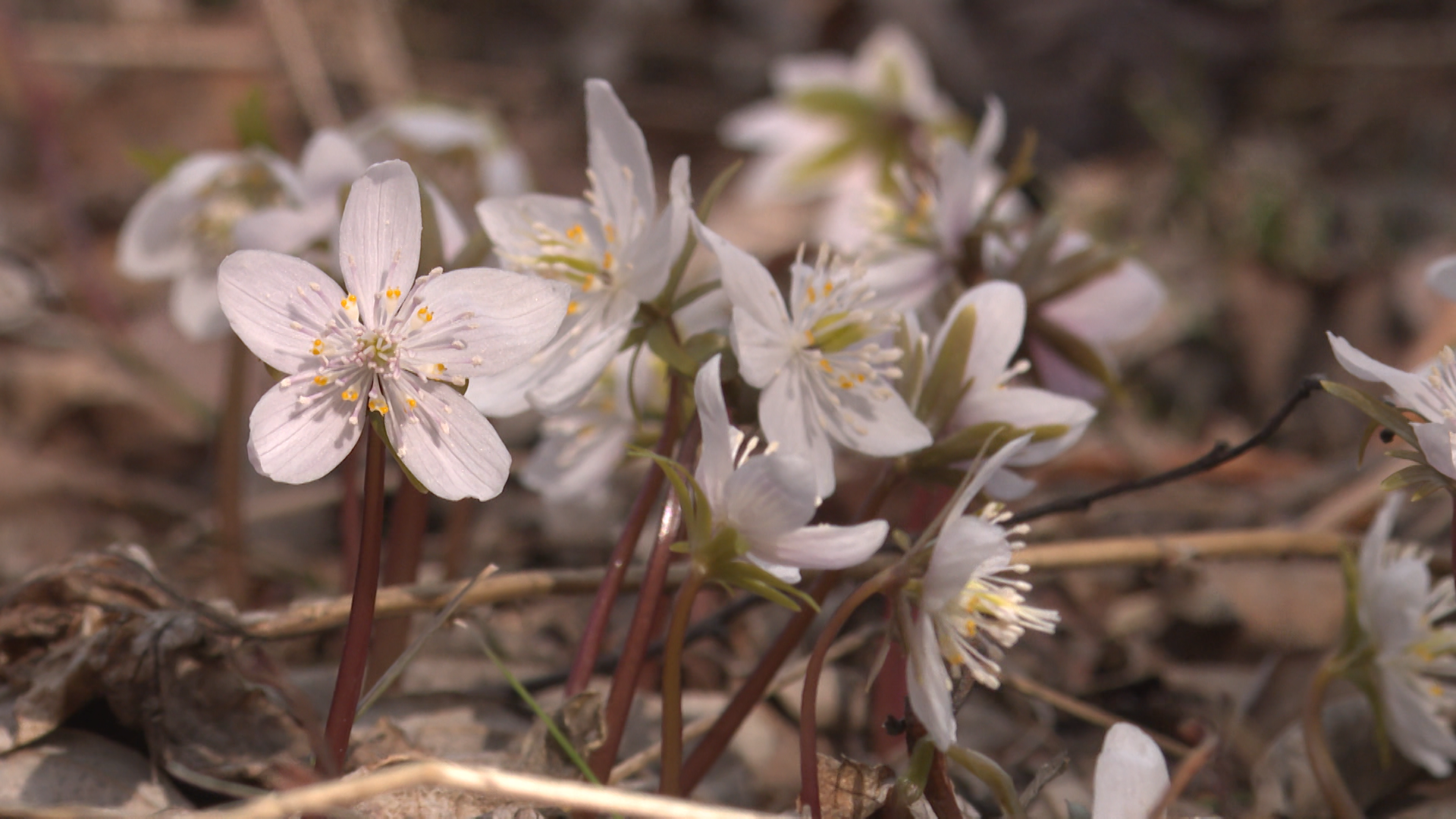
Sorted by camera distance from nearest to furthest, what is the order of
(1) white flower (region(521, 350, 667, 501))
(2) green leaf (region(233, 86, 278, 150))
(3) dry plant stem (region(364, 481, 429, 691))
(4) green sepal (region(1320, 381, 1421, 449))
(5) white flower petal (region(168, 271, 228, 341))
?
(4) green sepal (region(1320, 381, 1421, 449))
(3) dry plant stem (region(364, 481, 429, 691))
(1) white flower (region(521, 350, 667, 501))
(2) green leaf (region(233, 86, 278, 150))
(5) white flower petal (region(168, 271, 228, 341))

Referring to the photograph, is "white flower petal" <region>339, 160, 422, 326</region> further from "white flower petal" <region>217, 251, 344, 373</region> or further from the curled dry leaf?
the curled dry leaf

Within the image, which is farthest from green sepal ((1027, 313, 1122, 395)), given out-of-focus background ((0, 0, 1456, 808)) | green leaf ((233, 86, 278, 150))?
green leaf ((233, 86, 278, 150))

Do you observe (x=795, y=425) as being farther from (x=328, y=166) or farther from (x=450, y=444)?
(x=328, y=166)

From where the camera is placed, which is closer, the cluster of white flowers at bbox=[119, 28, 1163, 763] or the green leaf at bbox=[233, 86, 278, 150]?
the cluster of white flowers at bbox=[119, 28, 1163, 763]

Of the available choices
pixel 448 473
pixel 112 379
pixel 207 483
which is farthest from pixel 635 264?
pixel 112 379

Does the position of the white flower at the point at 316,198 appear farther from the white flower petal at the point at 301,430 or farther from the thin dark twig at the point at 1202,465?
the thin dark twig at the point at 1202,465
